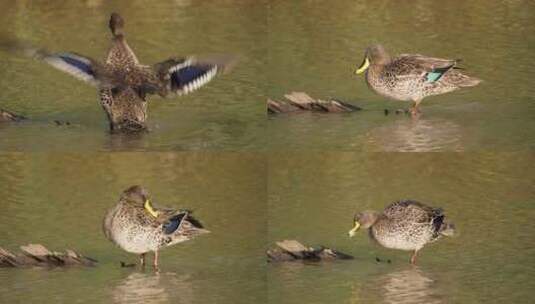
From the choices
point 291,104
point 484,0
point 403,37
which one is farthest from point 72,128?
point 484,0

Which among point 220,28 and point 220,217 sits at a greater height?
point 220,28

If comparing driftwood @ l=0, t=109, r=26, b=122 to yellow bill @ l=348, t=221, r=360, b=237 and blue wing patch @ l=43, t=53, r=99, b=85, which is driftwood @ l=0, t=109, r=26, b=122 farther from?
yellow bill @ l=348, t=221, r=360, b=237

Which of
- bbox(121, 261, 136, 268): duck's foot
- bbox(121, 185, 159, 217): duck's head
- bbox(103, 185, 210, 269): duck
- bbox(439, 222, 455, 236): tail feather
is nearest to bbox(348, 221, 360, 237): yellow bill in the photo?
bbox(439, 222, 455, 236): tail feather

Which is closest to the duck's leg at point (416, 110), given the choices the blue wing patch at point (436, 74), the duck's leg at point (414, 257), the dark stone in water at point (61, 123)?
the blue wing patch at point (436, 74)

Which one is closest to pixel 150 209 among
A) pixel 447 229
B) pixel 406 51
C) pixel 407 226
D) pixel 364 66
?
pixel 407 226

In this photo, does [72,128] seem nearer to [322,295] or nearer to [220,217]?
[220,217]

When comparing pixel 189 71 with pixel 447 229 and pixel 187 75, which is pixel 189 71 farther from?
pixel 447 229

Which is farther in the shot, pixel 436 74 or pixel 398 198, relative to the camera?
pixel 398 198
